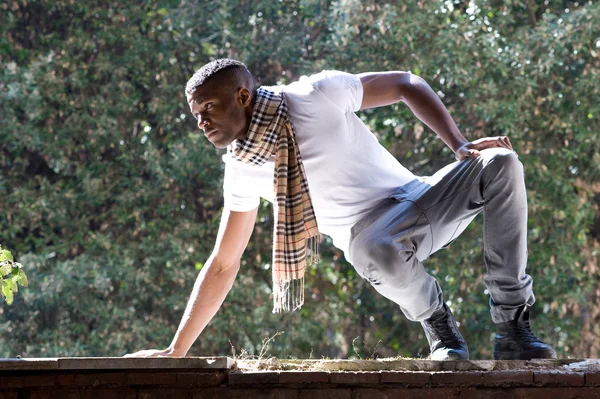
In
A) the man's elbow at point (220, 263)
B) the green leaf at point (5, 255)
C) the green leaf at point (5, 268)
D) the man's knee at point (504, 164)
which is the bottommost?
the man's elbow at point (220, 263)

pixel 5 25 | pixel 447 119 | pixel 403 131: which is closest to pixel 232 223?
pixel 447 119

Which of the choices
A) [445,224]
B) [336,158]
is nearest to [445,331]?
[445,224]

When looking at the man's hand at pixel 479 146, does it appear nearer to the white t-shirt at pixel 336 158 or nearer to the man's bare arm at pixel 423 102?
the man's bare arm at pixel 423 102

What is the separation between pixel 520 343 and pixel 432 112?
2.58ft

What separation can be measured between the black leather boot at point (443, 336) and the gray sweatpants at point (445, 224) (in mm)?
36

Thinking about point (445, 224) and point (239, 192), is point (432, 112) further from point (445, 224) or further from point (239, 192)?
point (239, 192)

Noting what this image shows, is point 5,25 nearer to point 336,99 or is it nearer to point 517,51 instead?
point 517,51

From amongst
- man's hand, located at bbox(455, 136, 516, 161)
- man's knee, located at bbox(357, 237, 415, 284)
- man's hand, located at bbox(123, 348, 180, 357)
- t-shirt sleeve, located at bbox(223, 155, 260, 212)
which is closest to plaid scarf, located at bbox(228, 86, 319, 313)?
t-shirt sleeve, located at bbox(223, 155, 260, 212)

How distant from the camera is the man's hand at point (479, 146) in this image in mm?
3189

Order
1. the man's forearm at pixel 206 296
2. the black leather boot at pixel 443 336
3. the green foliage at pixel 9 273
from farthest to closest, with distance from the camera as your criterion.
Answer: the man's forearm at pixel 206 296 → the black leather boot at pixel 443 336 → the green foliage at pixel 9 273

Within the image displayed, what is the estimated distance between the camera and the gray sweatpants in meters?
3.10

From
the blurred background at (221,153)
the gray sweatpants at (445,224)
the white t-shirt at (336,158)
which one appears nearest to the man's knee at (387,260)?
the gray sweatpants at (445,224)

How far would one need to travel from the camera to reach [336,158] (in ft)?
10.7

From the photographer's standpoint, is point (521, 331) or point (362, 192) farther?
point (362, 192)
